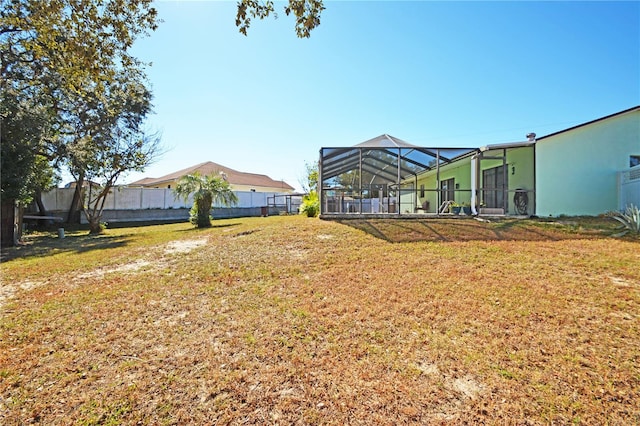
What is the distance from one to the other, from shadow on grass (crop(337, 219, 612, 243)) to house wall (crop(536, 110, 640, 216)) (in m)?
2.02

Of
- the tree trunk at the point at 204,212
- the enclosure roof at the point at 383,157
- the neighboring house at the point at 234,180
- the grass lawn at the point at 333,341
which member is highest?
the neighboring house at the point at 234,180

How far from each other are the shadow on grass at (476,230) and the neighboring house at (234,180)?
25983mm

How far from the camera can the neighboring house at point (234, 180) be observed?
3282 cm

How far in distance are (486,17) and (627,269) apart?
25.0ft

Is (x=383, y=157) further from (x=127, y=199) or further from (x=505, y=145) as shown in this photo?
(x=127, y=199)

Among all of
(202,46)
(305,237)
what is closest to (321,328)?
(305,237)

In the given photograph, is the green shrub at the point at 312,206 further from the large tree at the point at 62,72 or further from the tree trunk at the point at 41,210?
the tree trunk at the point at 41,210

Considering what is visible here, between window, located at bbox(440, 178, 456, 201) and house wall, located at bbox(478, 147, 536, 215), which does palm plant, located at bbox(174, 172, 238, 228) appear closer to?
house wall, located at bbox(478, 147, 536, 215)

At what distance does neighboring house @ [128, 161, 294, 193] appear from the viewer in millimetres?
32822

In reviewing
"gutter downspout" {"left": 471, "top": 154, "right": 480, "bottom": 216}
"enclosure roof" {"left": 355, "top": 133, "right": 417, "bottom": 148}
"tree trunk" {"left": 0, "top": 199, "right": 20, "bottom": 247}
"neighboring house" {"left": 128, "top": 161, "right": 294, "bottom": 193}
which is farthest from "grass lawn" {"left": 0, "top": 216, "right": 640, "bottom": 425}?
"neighboring house" {"left": 128, "top": 161, "right": 294, "bottom": 193}

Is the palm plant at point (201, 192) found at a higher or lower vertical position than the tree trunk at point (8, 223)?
higher

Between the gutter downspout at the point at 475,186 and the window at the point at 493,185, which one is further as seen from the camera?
the window at the point at 493,185

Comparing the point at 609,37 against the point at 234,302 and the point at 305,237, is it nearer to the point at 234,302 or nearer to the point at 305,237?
the point at 305,237

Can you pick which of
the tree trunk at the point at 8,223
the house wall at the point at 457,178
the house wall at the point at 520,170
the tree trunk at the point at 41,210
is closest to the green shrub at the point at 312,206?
the house wall at the point at 457,178
